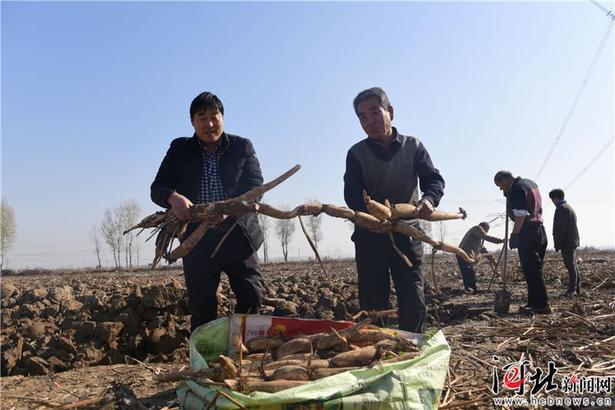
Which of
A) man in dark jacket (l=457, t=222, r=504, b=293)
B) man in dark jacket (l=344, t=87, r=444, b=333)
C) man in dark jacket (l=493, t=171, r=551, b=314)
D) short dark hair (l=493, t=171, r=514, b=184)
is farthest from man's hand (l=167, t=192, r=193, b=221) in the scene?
man in dark jacket (l=457, t=222, r=504, b=293)

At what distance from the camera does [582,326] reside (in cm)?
456

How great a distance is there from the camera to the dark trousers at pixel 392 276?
3236mm

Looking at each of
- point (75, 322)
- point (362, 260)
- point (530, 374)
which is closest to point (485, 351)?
point (530, 374)

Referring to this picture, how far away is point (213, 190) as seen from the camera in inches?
124

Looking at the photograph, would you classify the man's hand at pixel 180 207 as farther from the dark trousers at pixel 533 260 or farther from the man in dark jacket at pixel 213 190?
the dark trousers at pixel 533 260

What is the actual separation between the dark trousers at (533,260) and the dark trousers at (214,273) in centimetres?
430

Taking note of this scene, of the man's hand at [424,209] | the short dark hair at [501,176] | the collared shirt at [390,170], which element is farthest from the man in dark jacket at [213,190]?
the short dark hair at [501,176]

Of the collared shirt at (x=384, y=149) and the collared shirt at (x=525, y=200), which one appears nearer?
the collared shirt at (x=384, y=149)

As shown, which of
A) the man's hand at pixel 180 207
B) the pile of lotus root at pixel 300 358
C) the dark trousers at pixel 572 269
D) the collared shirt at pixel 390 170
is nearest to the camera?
the pile of lotus root at pixel 300 358

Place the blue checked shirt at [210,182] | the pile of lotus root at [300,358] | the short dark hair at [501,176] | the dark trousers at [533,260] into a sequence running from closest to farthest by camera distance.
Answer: the pile of lotus root at [300,358] < the blue checked shirt at [210,182] < the dark trousers at [533,260] < the short dark hair at [501,176]

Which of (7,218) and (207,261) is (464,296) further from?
(7,218)

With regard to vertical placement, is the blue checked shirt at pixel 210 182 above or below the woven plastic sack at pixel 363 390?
above

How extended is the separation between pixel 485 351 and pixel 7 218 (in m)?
58.7

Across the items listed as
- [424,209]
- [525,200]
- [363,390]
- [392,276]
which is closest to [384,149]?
[424,209]
